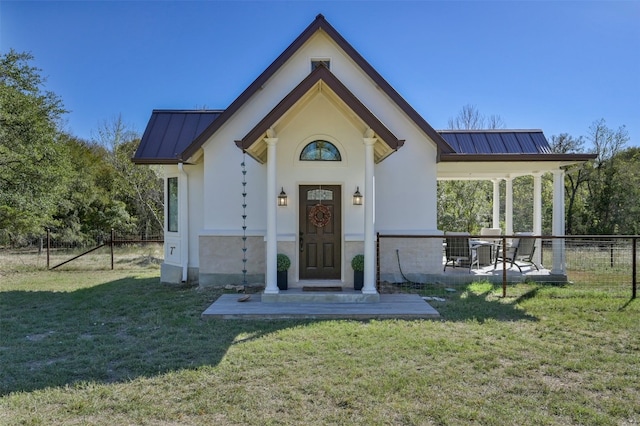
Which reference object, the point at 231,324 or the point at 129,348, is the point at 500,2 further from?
the point at 129,348

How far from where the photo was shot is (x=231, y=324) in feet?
19.7

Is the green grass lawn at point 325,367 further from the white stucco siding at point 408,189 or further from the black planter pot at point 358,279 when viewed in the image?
the white stucco siding at point 408,189

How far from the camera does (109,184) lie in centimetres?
2348

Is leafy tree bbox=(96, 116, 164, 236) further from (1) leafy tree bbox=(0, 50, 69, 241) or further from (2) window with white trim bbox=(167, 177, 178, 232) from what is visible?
(2) window with white trim bbox=(167, 177, 178, 232)

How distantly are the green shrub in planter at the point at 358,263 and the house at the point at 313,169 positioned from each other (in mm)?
214

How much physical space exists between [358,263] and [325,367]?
12.2ft

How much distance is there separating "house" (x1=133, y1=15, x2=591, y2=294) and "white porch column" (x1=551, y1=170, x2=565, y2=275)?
0.09ft

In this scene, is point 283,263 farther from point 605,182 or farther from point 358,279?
point 605,182

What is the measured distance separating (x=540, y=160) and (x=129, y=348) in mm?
9308

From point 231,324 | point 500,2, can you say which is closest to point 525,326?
point 231,324

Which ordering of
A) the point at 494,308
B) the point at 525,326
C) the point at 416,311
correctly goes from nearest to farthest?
the point at 525,326 → the point at 416,311 → the point at 494,308

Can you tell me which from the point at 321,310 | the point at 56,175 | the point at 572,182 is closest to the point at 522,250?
the point at 321,310

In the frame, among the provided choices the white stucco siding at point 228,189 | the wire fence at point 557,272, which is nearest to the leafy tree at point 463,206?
the wire fence at point 557,272

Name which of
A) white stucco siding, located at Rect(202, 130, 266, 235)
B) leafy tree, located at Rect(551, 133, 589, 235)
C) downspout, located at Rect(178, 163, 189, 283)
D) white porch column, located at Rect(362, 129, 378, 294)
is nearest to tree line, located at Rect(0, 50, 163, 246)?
downspout, located at Rect(178, 163, 189, 283)
